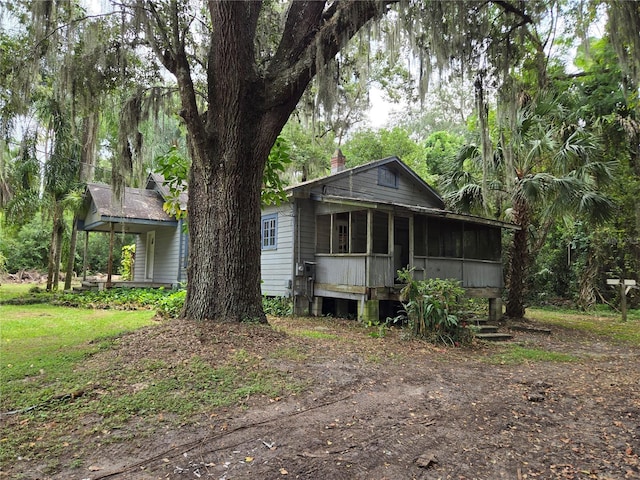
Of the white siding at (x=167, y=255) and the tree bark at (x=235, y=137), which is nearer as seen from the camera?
the tree bark at (x=235, y=137)

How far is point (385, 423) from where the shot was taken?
3.71 m

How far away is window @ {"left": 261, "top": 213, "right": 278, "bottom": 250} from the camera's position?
13039mm

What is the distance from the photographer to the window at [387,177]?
575 inches

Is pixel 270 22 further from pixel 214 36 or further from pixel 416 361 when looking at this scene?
pixel 416 361

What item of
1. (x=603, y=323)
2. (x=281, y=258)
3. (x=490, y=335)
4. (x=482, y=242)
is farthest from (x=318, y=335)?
(x=603, y=323)

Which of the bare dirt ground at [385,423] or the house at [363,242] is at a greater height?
the house at [363,242]

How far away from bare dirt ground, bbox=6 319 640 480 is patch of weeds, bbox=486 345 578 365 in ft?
1.05

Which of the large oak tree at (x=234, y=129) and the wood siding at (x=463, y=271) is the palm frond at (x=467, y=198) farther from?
the large oak tree at (x=234, y=129)

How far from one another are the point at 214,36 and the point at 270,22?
8.31 feet

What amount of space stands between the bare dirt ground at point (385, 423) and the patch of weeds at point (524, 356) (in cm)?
32

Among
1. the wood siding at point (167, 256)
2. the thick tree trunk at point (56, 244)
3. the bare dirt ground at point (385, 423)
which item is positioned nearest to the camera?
the bare dirt ground at point (385, 423)

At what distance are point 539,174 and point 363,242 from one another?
→ 5.24m

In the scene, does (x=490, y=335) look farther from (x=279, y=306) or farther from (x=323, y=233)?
(x=279, y=306)

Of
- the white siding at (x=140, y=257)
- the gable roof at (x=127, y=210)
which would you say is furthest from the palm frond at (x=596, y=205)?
the white siding at (x=140, y=257)
